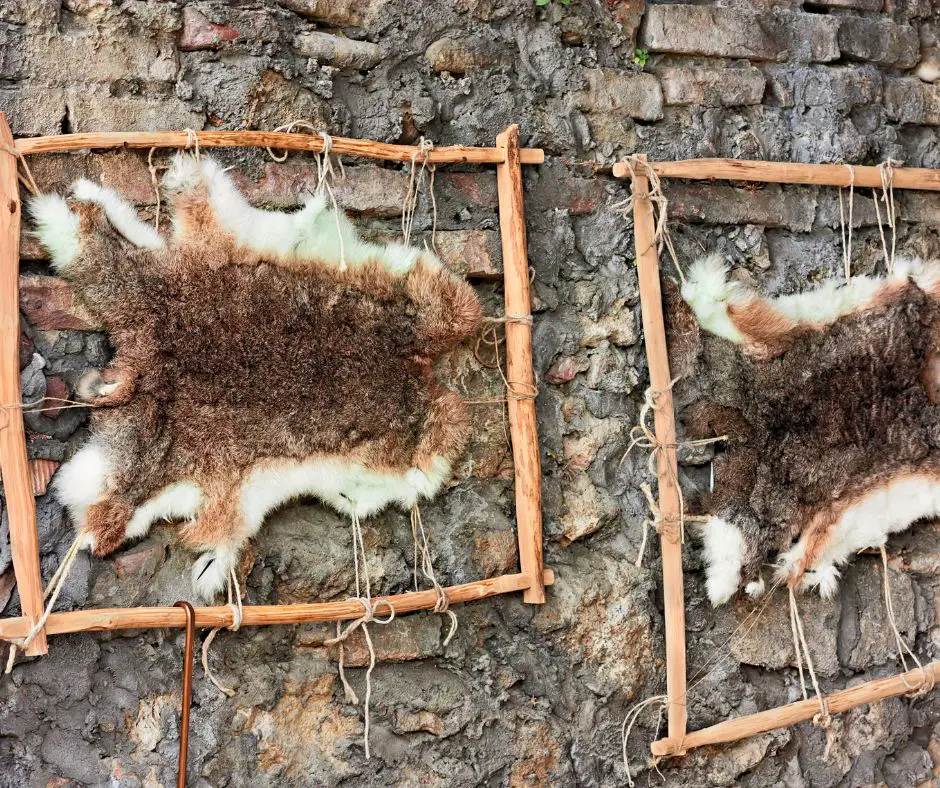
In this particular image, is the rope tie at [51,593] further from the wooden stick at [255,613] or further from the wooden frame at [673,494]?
the wooden frame at [673,494]

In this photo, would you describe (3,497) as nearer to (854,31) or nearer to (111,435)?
(111,435)

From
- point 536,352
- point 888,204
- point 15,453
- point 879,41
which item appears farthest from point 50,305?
point 879,41

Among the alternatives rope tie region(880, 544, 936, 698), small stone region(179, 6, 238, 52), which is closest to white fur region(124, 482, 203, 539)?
small stone region(179, 6, 238, 52)

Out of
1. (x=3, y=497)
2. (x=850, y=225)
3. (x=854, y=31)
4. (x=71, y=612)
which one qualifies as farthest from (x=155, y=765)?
(x=854, y=31)

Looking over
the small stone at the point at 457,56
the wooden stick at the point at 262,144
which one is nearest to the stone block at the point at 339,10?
the small stone at the point at 457,56

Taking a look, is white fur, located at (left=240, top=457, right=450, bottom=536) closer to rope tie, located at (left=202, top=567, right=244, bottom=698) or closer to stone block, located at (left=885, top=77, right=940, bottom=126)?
rope tie, located at (left=202, top=567, right=244, bottom=698)

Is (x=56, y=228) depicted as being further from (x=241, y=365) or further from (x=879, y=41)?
(x=879, y=41)
